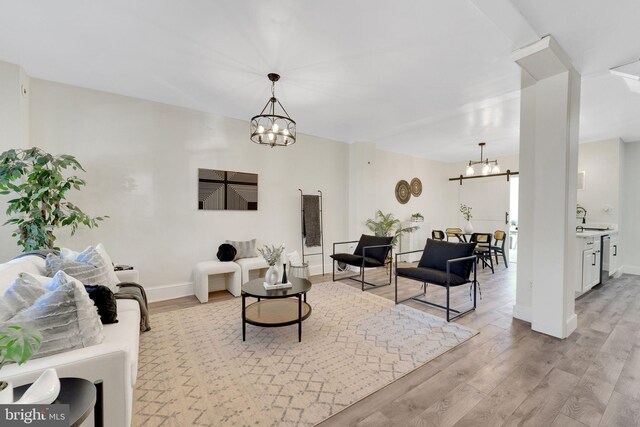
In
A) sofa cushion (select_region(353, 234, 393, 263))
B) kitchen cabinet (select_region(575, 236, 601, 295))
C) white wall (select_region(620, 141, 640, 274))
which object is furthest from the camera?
white wall (select_region(620, 141, 640, 274))

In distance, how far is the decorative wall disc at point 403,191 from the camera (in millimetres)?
6961

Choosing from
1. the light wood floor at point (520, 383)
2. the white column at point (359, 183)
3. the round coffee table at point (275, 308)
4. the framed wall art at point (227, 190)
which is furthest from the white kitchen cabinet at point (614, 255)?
the framed wall art at point (227, 190)

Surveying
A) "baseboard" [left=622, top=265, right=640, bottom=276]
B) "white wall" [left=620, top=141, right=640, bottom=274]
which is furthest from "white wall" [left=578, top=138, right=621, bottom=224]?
"baseboard" [left=622, top=265, right=640, bottom=276]

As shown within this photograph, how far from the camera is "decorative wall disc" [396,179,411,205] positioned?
22.8 ft

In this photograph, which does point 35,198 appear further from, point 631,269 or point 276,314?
point 631,269

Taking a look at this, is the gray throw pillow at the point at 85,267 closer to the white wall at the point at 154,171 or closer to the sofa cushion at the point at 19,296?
the sofa cushion at the point at 19,296

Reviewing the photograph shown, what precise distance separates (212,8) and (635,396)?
409 cm

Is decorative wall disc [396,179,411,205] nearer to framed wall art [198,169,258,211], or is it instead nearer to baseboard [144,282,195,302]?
framed wall art [198,169,258,211]

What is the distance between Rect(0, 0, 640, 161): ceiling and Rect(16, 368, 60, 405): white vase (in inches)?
92.0

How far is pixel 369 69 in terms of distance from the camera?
9.36 ft

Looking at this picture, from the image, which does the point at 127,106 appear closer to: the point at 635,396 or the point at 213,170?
the point at 213,170

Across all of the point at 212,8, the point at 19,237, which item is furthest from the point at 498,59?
the point at 19,237

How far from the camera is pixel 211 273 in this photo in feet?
12.4

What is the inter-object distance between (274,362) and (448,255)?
8.22ft
